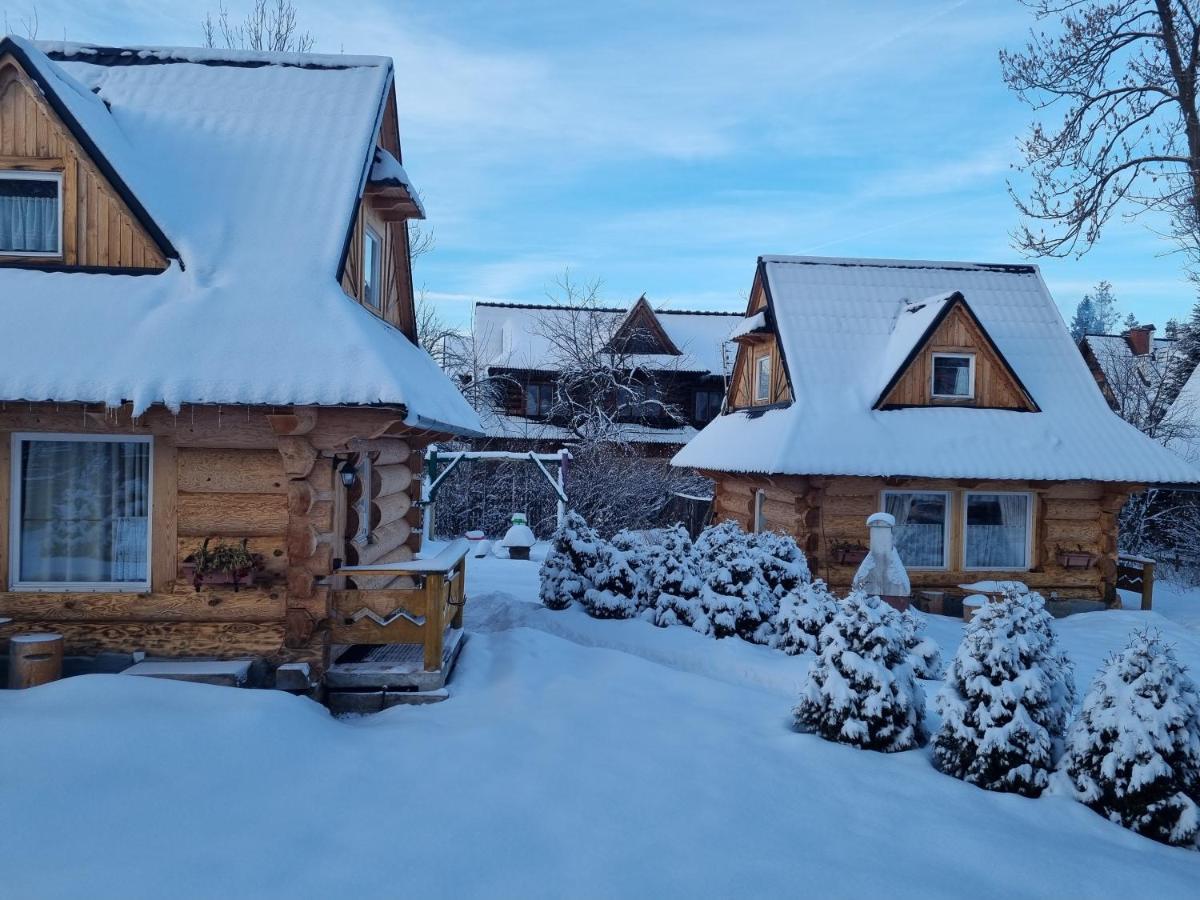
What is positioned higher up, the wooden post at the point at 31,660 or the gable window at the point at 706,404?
the gable window at the point at 706,404

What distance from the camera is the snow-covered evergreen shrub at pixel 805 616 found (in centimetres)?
959

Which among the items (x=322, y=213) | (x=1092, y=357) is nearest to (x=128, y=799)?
(x=322, y=213)

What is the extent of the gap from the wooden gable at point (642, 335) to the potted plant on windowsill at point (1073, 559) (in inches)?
704

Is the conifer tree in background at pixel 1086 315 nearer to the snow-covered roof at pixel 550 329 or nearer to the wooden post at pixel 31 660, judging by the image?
the snow-covered roof at pixel 550 329

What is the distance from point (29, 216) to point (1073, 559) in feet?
51.3

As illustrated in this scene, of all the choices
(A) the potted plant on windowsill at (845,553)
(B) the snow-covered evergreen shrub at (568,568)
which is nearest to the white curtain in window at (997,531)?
(A) the potted plant on windowsill at (845,553)

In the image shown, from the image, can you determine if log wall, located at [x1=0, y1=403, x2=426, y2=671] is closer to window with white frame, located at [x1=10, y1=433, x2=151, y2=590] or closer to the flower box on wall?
window with white frame, located at [x1=10, y1=433, x2=151, y2=590]

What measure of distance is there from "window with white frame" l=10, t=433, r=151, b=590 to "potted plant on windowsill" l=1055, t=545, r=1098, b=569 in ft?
45.3

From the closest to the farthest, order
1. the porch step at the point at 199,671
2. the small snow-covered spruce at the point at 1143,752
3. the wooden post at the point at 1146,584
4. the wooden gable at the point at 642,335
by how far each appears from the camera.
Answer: the small snow-covered spruce at the point at 1143,752 < the porch step at the point at 199,671 < the wooden post at the point at 1146,584 < the wooden gable at the point at 642,335

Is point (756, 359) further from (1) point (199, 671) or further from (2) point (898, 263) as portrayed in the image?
(1) point (199, 671)

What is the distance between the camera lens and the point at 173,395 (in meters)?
6.65

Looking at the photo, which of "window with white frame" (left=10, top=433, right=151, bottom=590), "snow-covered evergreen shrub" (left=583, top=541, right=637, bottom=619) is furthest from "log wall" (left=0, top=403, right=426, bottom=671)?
"snow-covered evergreen shrub" (left=583, top=541, right=637, bottom=619)

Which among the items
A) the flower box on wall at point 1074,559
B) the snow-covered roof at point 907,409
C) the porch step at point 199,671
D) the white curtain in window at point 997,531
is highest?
the snow-covered roof at point 907,409

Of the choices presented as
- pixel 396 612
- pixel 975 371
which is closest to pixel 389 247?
pixel 396 612
